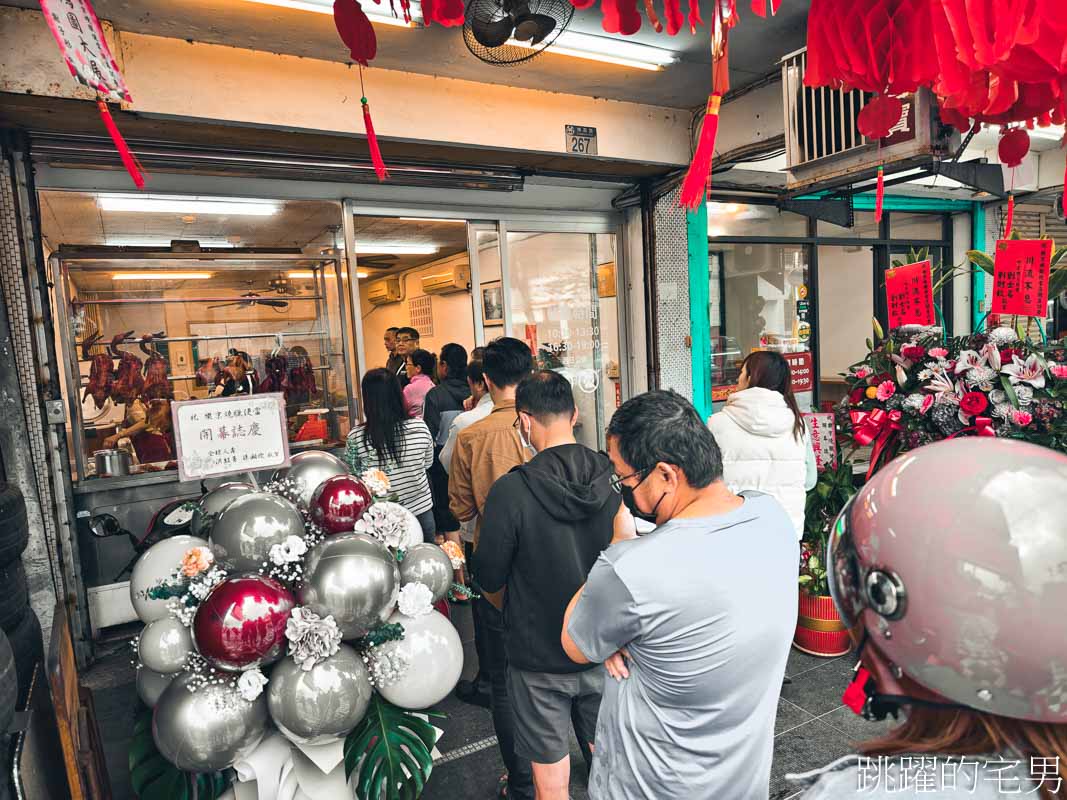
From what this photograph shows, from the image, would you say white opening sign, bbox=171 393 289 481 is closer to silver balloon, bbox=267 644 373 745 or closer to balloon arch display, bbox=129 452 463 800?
balloon arch display, bbox=129 452 463 800

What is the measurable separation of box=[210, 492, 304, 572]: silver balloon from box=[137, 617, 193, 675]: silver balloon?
0.23 m

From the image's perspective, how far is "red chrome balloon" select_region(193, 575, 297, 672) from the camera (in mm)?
1756

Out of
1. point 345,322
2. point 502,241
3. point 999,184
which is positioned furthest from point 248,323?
point 999,184

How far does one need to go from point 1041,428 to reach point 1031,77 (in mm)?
1800

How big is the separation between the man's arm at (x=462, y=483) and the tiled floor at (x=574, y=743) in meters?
1.08

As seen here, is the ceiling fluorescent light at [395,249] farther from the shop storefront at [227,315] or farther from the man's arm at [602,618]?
the man's arm at [602,618]

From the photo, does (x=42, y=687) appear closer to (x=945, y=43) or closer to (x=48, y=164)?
(x=48, y=164)

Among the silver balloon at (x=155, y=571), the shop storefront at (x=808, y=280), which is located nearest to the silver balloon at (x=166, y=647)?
the silver balloon at (x=155, y=571)

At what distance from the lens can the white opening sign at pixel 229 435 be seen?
2.45 metres

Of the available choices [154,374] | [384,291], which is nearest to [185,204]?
[154,374]

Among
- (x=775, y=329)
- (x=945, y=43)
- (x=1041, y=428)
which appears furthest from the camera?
(x=775, y=329)

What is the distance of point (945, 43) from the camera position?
1852 millimetres

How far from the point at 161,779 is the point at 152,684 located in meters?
0.29

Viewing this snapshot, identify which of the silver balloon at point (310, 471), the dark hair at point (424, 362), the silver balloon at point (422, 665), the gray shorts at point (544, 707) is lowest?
the gray shorts at point (544, 707)
